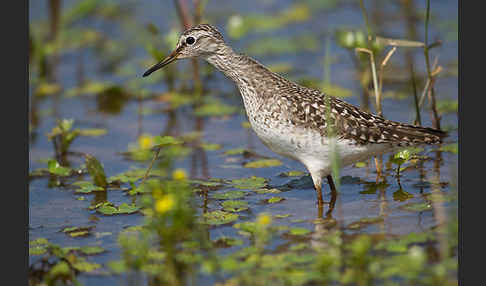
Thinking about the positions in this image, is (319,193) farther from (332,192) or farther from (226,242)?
(226,242)

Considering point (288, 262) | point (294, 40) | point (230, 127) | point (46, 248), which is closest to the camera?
point (288, 262)

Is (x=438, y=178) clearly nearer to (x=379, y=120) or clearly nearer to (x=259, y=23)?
(x=379, y=120)

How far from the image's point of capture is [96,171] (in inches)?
379

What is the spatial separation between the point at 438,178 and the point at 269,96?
7.88 feet

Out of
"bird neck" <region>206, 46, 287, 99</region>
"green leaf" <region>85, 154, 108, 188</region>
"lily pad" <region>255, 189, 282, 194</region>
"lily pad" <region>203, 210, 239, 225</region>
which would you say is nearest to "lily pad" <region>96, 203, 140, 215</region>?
"green leaf" <region>85, 154, 108, 188</region>

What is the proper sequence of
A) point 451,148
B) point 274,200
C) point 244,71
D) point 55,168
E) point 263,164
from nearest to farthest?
point 274,200
point 244,71
point 451,148
point 55,168
point 263,164

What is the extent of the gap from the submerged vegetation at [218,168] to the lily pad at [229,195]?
0.03 metres

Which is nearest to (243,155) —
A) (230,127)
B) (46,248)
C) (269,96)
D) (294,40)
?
(230,127)

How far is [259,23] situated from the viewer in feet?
53.4

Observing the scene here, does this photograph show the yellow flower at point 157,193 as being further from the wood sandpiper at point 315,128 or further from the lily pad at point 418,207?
the lily pad at point 418,207

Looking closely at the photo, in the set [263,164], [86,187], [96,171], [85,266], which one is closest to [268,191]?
Result: [263,164]

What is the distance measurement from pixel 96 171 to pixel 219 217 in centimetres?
201

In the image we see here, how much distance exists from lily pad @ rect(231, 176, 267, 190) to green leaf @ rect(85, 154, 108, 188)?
1.68m

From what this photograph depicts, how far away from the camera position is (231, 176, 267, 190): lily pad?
9570 millimetres
